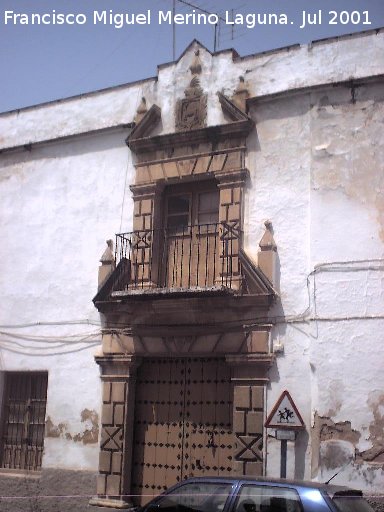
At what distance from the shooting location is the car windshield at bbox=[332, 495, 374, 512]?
5.49 metres

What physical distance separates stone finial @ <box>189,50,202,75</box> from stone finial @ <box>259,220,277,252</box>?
9.83 ft

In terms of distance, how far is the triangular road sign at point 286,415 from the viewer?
328 inches

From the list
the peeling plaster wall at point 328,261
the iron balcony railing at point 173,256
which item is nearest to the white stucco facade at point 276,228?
the peeling plaster wall at point 328,261

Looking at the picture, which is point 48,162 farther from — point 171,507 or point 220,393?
point 171,507

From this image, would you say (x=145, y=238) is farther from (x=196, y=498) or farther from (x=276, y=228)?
(x=196, y=498)

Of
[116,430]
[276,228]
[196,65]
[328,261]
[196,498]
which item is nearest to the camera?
[196,498]

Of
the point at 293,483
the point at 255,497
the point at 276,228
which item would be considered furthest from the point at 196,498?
the point at 276,228

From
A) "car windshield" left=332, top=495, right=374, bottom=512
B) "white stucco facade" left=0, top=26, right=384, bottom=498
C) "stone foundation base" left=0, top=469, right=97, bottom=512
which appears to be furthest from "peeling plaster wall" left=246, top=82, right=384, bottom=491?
"stone foundation base" left=0, top=469, right=97, bottom=512

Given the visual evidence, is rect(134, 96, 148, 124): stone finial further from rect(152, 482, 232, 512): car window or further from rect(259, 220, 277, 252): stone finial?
rect(152, 482, 232, 512): car window

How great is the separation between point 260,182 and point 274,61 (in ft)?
6.45

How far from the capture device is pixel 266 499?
5.70 m

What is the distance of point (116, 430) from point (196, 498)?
384cm

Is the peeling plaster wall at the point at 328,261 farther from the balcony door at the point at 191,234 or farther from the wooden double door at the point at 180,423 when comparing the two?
the wooden double door at the point at 180,423

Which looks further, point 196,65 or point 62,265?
point 62,265
